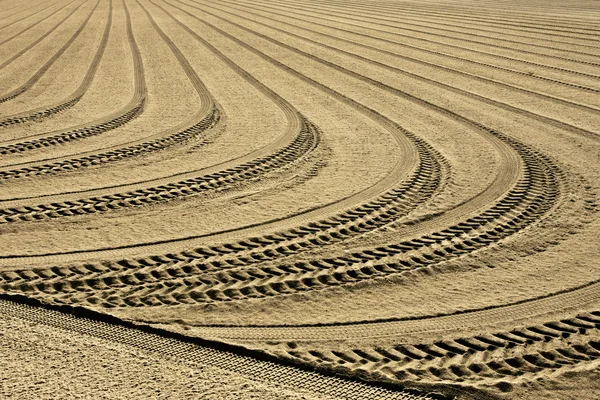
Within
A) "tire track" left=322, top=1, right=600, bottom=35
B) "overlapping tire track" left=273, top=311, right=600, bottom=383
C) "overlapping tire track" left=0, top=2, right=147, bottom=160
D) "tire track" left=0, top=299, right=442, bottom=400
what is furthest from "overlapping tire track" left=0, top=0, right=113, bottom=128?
"tire track" left=322, top=1, right=600, bottom=35

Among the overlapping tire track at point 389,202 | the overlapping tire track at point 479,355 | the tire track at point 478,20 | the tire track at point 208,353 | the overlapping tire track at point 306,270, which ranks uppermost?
the tire track at point 478,20

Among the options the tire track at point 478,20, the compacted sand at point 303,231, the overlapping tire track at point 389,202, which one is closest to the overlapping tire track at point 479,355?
the compacted sand at point 303,231

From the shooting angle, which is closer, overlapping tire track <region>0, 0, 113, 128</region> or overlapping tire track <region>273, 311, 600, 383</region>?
overlapping tire track <region>273, 311, 600, 383</region>

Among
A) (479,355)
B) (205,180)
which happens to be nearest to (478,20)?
(205,180)

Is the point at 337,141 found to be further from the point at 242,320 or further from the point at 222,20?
the point at 222,20

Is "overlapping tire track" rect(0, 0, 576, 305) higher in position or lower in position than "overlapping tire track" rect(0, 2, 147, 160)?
lower

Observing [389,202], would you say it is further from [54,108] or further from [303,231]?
[54,108]

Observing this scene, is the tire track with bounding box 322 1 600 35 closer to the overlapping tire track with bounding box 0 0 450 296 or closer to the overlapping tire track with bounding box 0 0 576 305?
the overlapping tire track with bounding box 0 0 450 296

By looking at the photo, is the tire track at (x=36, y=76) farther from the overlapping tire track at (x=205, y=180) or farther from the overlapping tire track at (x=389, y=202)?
the overlapping tire track at (x=389, y=202)

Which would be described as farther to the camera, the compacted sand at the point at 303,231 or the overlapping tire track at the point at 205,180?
the overlapping tire track at the point at 205,180
